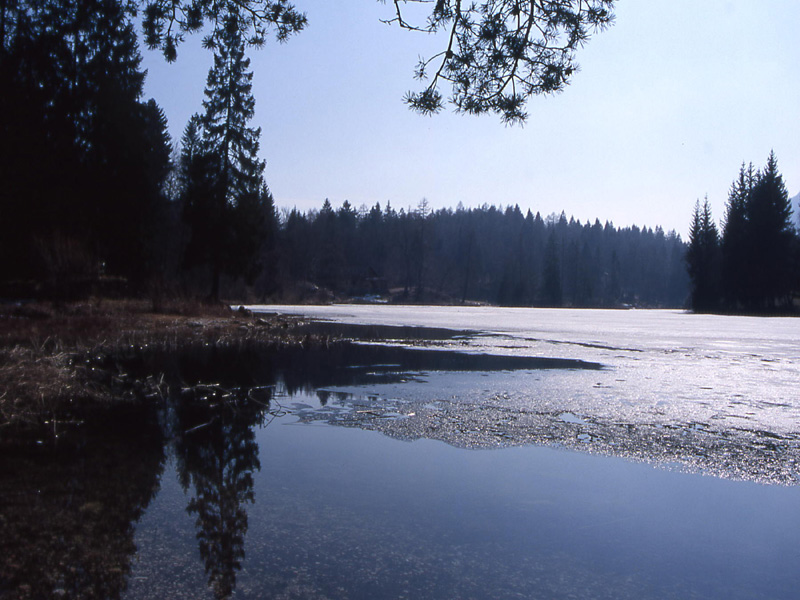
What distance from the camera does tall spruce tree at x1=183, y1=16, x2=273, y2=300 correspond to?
34.7 m

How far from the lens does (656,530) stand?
3812mm

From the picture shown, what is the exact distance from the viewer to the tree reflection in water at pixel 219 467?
131 inches

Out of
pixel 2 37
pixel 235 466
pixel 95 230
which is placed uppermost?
pixel 2 37

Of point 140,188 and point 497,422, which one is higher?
point 140,188

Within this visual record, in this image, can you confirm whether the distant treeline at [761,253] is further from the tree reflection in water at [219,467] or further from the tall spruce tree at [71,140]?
the tree reflection in water at [219,467]

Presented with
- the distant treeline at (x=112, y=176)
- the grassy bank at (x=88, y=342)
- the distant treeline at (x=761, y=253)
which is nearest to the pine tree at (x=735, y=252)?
the distant treeline at (x=761, y=253)

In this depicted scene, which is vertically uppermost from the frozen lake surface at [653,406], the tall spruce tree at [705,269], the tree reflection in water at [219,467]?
the tall spruce tree at [705,269]

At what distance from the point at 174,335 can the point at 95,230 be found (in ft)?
45.9

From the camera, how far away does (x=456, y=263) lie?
364ft

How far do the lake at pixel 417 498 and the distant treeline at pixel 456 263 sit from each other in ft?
170

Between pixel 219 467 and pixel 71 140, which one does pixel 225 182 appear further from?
pixel 219 467

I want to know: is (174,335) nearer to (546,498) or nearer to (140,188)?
(546,498)

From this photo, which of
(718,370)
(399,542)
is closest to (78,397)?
(399,542)

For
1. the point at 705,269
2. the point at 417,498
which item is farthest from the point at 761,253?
the point at 417,498
